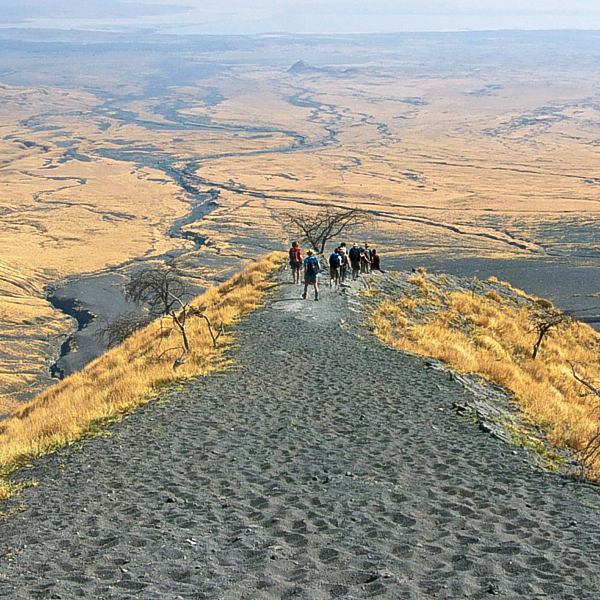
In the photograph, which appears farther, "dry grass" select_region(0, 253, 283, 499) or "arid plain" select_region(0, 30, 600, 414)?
"arid plain" select_region(0, 30, 600, 414)

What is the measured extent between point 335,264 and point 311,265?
168 centimetres

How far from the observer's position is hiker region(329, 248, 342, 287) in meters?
20.2

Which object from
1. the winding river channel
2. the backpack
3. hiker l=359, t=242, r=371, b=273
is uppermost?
the backpack

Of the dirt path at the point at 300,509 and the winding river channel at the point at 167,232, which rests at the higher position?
the dirt path at the point at 300,509

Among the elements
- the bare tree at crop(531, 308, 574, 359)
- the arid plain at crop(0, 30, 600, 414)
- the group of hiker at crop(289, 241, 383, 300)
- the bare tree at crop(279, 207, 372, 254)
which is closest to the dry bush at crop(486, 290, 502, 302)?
the bare tree at crop(531, 308, 574, 359)

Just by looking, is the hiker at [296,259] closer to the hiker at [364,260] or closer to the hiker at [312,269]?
the hiker at [312,269]

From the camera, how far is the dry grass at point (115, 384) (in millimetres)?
10562

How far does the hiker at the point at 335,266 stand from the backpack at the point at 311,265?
1.32 meters

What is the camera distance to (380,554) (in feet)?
21.5

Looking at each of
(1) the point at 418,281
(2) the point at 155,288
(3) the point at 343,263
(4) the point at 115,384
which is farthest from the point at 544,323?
(4) the point at 115,384

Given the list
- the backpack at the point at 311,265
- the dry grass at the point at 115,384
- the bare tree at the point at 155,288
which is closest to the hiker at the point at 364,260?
the dry grass at the point at 115,384

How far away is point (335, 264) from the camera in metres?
20.3

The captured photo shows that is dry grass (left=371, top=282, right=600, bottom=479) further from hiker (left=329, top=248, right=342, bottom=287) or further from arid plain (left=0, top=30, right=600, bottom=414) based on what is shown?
arid plain (left=0, top=30, right=600, bottom=414)

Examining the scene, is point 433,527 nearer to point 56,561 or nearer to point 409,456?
point 409,456
